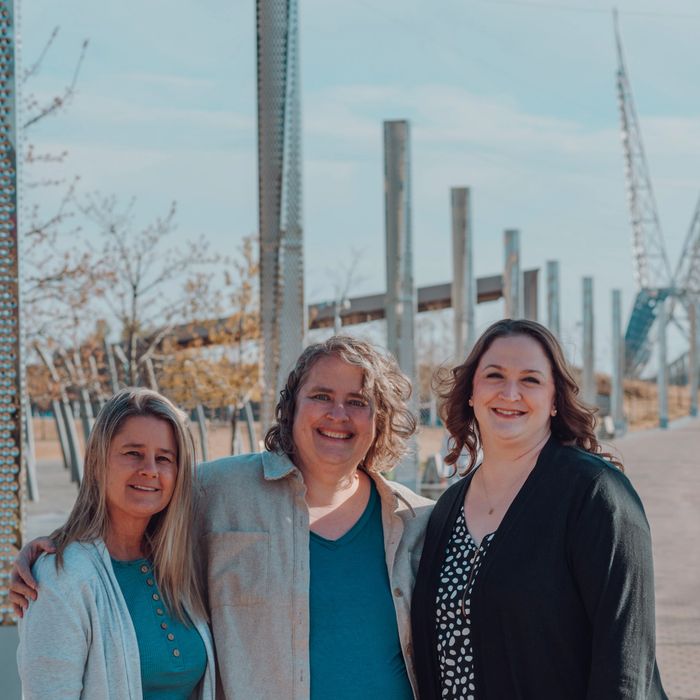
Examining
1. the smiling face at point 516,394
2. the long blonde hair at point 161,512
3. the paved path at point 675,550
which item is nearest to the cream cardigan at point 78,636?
the long blonde hair at point 161,512

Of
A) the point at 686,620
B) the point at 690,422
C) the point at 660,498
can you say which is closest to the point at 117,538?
the point at 686,620

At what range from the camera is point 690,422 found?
164 feet

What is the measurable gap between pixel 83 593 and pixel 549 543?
4.36 ft

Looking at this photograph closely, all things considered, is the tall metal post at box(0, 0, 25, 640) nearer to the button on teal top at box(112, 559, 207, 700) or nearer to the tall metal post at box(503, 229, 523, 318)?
the button on teal top at box(112, 559, 207, 700)

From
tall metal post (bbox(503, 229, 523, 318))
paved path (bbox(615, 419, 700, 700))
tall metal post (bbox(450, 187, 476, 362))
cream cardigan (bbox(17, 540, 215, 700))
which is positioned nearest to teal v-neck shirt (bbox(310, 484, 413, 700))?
cream cardigan (bbox(17, 540, 215, 700))

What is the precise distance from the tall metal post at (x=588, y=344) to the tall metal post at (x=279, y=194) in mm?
33130

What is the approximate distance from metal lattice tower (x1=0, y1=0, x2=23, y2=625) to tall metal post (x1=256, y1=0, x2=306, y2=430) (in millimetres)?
1932

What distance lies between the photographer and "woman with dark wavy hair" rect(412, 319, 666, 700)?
3359 mm

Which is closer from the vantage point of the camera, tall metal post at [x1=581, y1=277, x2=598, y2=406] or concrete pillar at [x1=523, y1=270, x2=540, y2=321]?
concrete pillar at [x1=523, y1=270, x2=540, y2=321]

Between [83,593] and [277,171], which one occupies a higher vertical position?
[277,171]

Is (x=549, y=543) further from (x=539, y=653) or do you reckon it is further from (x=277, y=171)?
(x=277, y=171)

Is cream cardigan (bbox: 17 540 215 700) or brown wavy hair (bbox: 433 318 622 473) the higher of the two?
brown wavy hair (bbox: 433 318 622 473)

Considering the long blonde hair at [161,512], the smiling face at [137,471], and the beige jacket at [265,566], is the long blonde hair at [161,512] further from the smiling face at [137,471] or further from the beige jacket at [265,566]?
the beige jacket at [265,566]

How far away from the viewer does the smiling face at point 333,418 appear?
388 centimetres
